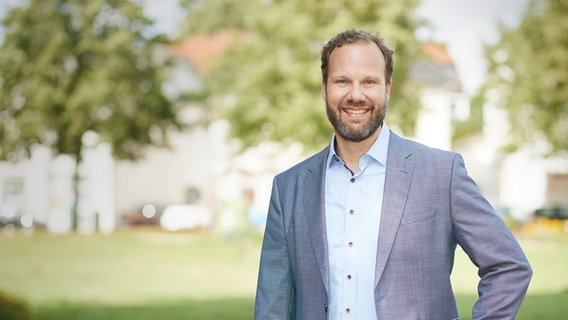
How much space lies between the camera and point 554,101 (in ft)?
115

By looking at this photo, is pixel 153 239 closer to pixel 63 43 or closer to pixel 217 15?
pixel 63 43

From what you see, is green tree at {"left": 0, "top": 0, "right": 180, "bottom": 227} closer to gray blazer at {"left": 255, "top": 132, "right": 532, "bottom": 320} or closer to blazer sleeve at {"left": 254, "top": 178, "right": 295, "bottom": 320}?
blazer sleeve at {"left": 254, "top": 178, "right": 295, "bottom": 320}

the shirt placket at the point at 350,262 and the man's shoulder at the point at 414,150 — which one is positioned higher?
the man's shoulder at the point at 414,150

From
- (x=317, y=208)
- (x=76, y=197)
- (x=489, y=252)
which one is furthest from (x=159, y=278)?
(x=76, y=197)

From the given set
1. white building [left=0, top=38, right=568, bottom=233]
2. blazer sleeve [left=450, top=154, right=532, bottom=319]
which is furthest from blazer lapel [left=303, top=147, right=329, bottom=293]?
white building [left=0, top=38, right=568, bottom=233]

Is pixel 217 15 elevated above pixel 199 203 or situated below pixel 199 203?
above

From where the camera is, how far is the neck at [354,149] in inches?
115

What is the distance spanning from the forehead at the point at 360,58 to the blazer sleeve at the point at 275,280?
60 cm

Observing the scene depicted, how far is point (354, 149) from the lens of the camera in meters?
2.90

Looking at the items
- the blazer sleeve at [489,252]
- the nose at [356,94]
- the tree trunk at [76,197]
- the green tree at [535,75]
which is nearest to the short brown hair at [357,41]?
the nose at [356,94]

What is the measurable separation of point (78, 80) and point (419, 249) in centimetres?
3587

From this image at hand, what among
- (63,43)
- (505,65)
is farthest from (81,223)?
(505,65)

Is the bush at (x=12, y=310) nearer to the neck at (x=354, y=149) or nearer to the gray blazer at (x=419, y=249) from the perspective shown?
the gray blazer at (x=419, y=249)

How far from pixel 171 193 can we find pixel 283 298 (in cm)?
4205
